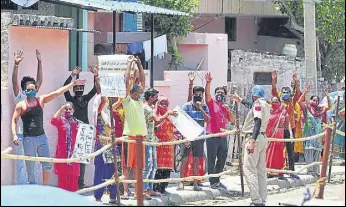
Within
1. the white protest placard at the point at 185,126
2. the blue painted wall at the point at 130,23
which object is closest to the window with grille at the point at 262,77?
the blue painted wall at the point at 130,23

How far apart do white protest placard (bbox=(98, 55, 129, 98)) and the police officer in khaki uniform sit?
194cm

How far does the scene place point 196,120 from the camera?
14891 millimetres

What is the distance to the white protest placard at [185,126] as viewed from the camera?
14.1 m

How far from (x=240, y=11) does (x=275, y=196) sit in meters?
16.9

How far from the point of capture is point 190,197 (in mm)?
14469

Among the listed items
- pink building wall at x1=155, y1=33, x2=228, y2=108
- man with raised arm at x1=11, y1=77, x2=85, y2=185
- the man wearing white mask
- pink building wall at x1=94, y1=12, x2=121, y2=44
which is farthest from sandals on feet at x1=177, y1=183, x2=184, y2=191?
pink building wall at x1=94, y1=12, x2=121, y2=44

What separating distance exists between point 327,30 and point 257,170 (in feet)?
45.9

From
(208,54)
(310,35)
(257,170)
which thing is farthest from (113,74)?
(208,54)

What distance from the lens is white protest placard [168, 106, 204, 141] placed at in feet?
46.3

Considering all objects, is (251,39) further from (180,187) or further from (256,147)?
(256,147)

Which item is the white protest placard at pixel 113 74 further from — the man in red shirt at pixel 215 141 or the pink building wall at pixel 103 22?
the pink building wall at pixel 103 22

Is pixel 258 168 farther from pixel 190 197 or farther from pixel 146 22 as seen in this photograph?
pixel 146 22

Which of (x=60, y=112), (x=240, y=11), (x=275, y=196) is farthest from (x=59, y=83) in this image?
(x=240, y=11)

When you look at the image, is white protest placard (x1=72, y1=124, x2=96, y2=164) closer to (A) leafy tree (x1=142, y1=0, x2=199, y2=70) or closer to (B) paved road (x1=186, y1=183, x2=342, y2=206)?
(B) paved road (x1=186, y1=183, x2=342, y2=206)
